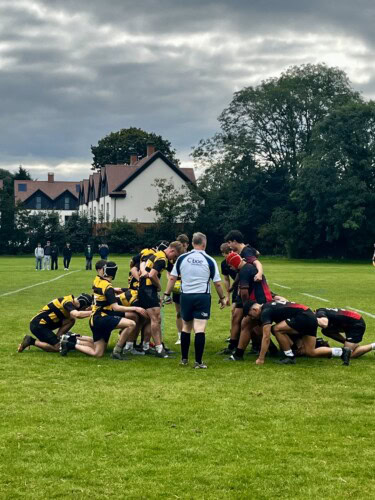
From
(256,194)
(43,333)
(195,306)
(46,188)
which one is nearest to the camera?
(195,306)

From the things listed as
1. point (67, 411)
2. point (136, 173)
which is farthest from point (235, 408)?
point (136, 173)

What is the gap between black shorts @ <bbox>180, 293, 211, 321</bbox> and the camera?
38.4ft

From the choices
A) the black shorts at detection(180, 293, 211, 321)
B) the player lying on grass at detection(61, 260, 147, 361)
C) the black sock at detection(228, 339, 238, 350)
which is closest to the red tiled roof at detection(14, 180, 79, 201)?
the black sock at detection(228, 339, 238, 350)

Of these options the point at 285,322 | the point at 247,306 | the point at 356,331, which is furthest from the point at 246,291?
the point at 356,331

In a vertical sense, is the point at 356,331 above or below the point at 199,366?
above

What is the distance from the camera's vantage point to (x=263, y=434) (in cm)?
763

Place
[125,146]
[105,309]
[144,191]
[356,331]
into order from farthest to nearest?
[125,146] < [144,191] < [356,331] < [105,309]

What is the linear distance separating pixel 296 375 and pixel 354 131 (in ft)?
189

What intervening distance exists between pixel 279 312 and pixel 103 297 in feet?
9.27

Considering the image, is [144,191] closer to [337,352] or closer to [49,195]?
[49,195]

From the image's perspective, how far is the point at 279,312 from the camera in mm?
11906

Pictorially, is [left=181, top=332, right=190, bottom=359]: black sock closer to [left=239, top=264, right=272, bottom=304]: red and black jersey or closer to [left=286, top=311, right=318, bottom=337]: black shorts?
[left=239, top=264, right=272, bottom=304]: red and black jersey

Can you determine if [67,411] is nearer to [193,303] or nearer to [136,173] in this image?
[193,303]

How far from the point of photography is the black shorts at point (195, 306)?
11695mm
